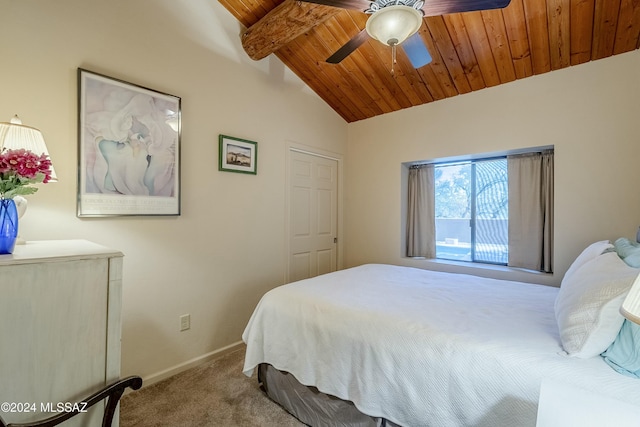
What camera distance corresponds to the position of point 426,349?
1.26 metres

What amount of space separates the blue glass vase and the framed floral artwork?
0.80 metres

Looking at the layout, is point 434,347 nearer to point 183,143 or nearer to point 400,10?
point 400,10

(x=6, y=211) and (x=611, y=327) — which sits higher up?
(x=6, y=211)

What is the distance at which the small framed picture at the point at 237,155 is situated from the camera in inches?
101

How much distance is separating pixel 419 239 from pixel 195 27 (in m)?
3.14

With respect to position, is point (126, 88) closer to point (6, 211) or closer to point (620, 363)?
point (6, 211)

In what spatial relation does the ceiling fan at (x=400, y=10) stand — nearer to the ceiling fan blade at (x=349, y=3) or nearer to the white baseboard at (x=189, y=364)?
the ceiling fan blade at (x=349, y=3)

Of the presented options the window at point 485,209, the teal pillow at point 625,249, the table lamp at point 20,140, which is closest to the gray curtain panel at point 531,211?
the window at point 485,209

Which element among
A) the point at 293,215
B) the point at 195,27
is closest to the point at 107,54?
the point at 195,27

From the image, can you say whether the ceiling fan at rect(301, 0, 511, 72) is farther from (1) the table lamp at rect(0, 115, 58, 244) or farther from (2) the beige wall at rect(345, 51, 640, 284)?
(2) the beige wall at rect(345, 51, 640, 284)

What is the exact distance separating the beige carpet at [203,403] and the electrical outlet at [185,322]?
1.12 feet

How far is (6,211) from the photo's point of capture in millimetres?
1069

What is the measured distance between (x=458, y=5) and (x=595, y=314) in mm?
1496

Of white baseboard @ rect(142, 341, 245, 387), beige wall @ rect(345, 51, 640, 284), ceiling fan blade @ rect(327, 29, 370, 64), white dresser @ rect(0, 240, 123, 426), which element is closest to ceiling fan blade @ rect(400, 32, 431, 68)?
ceiling fan blade @ rect(327, 29, 370, 64)
